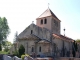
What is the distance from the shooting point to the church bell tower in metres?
37.6

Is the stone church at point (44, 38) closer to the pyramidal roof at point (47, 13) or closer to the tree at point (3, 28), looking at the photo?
the pyramidal roof at point (47, 13)

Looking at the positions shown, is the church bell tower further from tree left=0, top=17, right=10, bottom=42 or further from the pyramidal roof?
tree left=0, top=17, right=10, bottom=42

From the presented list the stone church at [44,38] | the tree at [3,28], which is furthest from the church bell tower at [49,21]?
the tree at [3,28]

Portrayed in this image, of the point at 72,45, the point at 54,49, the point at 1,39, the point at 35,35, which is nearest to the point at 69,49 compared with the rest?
the point at 72,45

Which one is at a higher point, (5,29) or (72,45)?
(5,29)

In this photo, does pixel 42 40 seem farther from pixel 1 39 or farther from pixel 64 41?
pixel 1 39

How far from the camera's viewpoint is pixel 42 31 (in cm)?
3600

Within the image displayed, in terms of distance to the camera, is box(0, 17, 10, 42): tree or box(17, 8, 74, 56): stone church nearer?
box(17, 8, 74, 56): stone church

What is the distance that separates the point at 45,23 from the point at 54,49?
675 centimetres

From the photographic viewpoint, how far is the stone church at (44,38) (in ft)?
112

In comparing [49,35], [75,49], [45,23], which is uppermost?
[45,23]

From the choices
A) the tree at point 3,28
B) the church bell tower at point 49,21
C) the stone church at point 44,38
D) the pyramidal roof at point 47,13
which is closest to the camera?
the stone church at point 44,38

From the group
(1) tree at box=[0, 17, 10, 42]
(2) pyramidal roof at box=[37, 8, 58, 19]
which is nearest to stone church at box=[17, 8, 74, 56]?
(2) pyramidal roof at box=[37, 8, 58, 19]

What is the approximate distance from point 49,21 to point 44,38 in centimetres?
457
